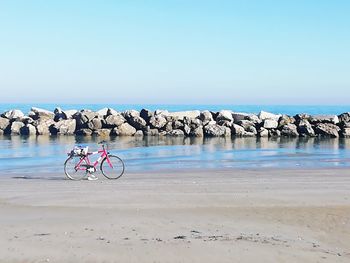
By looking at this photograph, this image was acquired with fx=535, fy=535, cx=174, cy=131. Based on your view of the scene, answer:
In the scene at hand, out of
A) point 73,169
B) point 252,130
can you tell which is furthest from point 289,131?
point 73,169

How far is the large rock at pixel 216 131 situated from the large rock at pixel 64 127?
8.94 m

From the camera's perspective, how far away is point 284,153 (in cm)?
2283

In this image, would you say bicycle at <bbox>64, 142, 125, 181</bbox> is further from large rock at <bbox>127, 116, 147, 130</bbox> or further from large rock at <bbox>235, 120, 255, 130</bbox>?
large rock at <bbox>235, 120, 255, 130</bbox>

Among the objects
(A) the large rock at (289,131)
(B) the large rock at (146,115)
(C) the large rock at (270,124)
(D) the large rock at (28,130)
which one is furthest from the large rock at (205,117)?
(D) the large rock at (28,130)

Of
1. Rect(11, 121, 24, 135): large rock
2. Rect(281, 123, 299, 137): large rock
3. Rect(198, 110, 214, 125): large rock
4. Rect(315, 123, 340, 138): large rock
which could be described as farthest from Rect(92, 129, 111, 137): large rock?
Rect(315, 123, 340, 138): large rock

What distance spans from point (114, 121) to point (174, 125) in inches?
158

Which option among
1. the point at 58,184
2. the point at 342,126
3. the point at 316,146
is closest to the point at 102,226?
the point at 58,184

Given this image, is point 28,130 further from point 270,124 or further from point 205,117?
point 270,124

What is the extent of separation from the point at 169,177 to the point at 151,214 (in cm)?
525

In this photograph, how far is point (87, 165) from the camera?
14.6 meters

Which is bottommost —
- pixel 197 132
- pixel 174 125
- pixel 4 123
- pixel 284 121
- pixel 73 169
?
pixel 73 169

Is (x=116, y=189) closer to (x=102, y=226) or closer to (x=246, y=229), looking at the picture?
(x=102, y=226)

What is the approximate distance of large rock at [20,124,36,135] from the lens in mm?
35475

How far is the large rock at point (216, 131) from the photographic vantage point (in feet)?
112
